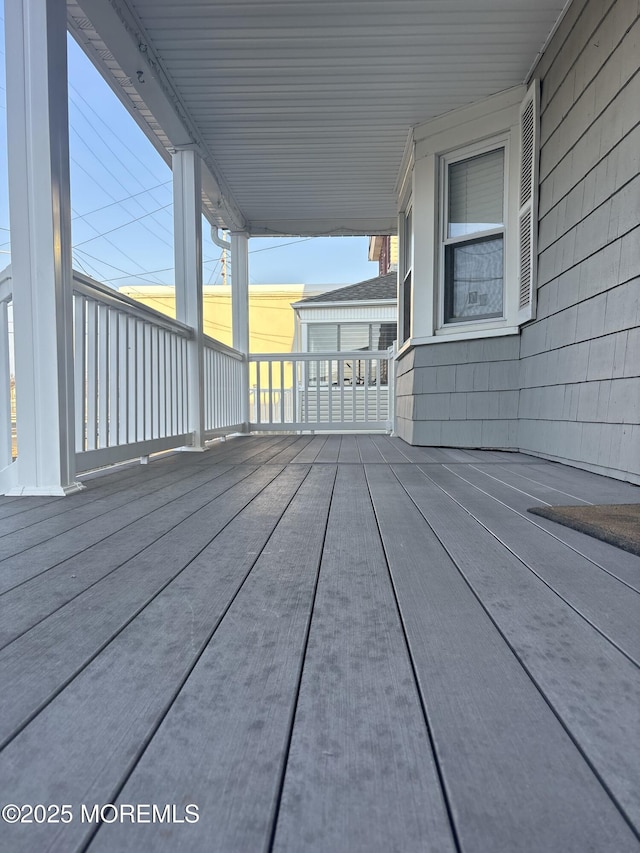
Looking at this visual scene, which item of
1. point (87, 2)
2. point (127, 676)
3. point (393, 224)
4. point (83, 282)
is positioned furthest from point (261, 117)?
point (127, 676)

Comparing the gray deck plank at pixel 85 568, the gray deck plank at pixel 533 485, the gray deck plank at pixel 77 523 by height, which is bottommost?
the gray deck plank at pixel 77 523

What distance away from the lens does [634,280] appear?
212cm

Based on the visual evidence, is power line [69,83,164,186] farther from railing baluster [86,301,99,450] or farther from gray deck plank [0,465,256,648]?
gray deck plank [0,465,256,648]

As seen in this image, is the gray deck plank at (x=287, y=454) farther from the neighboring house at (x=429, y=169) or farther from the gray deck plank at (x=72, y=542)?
the gray deck plank at (x=72, y=542)

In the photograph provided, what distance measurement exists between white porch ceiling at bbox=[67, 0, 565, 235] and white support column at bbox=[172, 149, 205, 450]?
0.24m

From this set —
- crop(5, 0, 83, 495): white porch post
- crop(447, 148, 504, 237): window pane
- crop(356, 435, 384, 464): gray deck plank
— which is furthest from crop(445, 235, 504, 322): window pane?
crop(5, 0, 83, 495): white porch post

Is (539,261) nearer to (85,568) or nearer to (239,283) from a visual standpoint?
(85,568)

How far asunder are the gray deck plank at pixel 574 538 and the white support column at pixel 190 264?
7.99 feet

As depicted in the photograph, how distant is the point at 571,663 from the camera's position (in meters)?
0.77

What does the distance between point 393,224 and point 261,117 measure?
261 centimetres

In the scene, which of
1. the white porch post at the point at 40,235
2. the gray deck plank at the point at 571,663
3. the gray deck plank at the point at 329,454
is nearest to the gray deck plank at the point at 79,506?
the white porch post at the point at 40,235

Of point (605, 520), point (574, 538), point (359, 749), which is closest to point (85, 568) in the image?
point (359, 749)

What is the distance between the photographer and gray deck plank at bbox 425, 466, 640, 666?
894 mm

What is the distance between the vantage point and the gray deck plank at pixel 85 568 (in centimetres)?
95
